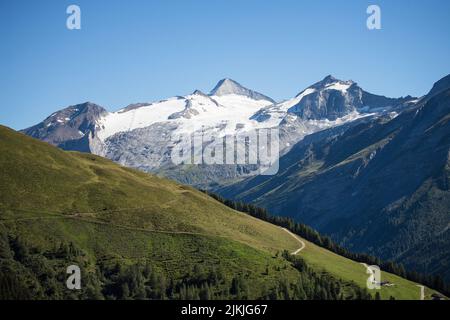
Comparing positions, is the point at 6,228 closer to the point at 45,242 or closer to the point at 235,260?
the point at 45,242

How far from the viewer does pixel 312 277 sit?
188m

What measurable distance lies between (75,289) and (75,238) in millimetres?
23360

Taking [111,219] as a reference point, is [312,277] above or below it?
below
